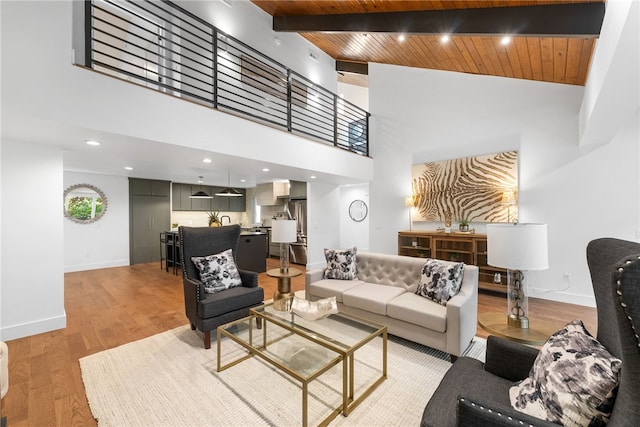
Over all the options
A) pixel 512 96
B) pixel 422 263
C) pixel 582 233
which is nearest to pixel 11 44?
pixel 422 263

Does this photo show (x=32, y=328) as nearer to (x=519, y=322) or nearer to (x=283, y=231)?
(x=283, y=231)

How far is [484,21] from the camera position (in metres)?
3.24

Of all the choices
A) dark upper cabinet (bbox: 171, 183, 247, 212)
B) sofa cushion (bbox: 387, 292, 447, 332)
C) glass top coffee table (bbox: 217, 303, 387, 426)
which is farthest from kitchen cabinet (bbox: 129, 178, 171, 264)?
sofa cushion (bbox: 387, 292, 447, 332)

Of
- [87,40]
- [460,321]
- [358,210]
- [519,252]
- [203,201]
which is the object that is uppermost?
[87,40]

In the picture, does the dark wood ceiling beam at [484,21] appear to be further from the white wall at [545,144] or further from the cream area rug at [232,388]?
the cream area rug at [232,388]

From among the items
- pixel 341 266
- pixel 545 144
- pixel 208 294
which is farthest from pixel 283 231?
pixel 545 144

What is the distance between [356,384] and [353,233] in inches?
251

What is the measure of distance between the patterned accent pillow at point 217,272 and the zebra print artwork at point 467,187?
3.76m

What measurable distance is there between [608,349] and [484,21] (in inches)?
143

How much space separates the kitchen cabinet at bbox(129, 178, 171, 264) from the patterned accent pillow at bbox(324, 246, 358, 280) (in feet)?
18.5

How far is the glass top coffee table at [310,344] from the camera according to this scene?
1835mm

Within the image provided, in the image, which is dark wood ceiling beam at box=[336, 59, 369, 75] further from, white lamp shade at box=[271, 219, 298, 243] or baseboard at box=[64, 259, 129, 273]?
baseboard at box=[64, 259, 129, 273]

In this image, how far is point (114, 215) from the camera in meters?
6.61

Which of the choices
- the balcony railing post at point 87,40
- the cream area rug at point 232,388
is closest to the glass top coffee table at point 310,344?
the cream area rug at point 232,388
